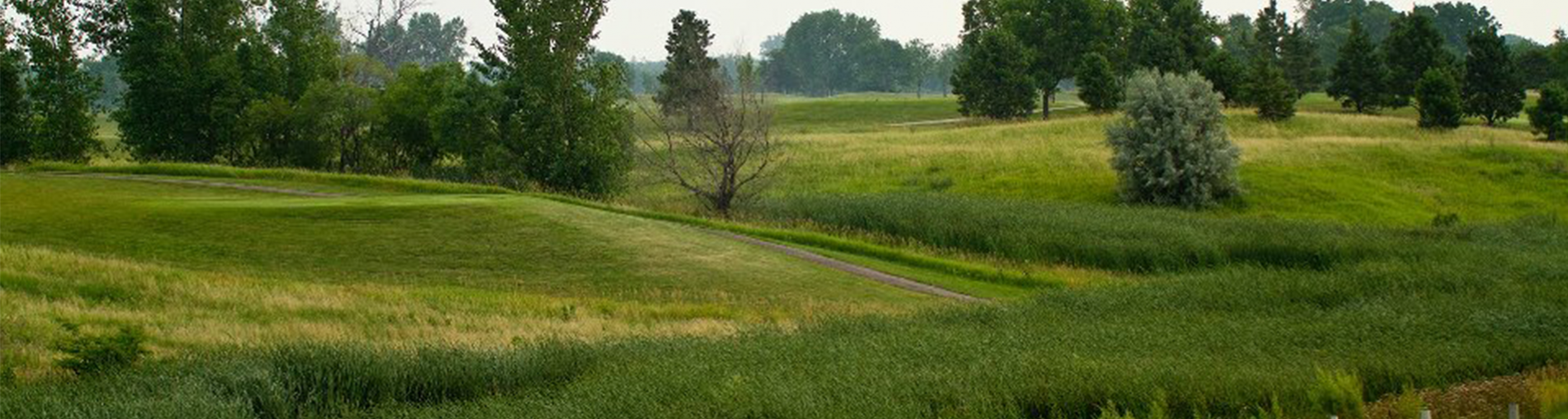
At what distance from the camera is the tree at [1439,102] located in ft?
204

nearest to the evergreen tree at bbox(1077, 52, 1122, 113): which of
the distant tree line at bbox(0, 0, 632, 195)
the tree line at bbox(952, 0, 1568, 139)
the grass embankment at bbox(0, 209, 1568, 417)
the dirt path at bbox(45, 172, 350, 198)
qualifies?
the tree line at bbox(952, 0, 1568, 139)

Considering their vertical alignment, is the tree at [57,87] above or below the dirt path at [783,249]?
above

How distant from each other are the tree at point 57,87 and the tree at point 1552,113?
212ft

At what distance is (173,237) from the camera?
1177 inches

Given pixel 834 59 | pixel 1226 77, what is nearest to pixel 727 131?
pixel 1226 77

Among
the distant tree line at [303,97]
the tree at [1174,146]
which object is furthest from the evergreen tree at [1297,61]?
the distant tree line at [303,97]

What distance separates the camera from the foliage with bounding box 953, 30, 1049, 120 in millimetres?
86188

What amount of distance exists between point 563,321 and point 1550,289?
16.3 metres

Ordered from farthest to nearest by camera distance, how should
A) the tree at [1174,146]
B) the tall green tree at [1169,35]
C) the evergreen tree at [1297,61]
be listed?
the evergreen tree at [1297,61], the tall green tree at [1169,35], the tree at [1174,146]

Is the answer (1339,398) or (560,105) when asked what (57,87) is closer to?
(560,105)

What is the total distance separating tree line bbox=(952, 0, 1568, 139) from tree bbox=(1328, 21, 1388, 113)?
0.07 meters

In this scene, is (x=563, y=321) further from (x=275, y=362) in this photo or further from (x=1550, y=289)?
(x=1550, y=289)

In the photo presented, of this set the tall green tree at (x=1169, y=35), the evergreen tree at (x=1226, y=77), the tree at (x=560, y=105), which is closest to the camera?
the tree at (x=560, y=105)

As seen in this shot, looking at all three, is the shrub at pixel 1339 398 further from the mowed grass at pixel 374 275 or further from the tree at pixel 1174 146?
the tree at pixel 1174 146
